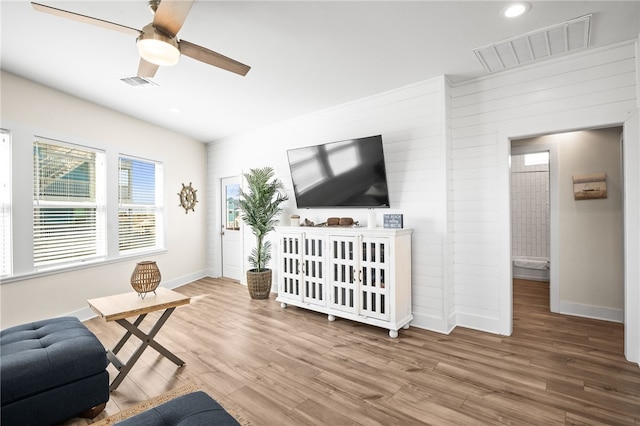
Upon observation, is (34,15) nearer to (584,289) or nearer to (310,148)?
(310,148)

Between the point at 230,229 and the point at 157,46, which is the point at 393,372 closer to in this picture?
the point at 157,46

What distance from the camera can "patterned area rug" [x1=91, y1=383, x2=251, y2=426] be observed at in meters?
1.89

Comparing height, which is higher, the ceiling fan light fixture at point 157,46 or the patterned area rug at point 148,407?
the ceiling fan light fixture at point 157,46

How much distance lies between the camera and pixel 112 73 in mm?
3160

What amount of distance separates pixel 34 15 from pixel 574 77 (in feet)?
14.9

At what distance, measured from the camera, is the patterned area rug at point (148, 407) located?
6.19 ft

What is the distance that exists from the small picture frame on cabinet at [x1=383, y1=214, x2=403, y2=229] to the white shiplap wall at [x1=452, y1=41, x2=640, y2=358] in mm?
657

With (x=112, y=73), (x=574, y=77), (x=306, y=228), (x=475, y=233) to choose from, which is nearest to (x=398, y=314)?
(x=475, y=233)

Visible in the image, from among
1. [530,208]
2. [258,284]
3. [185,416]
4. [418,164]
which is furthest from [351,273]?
[530,208]

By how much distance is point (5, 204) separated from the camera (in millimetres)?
3182

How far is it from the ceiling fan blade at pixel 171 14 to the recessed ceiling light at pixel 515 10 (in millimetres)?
2152

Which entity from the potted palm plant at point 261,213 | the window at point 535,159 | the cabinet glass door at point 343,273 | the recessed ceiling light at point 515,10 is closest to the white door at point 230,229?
the potted palm plant at point 261,213

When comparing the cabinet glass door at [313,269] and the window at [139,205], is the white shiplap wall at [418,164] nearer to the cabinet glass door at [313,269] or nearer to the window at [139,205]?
the cabinet glass door at [313,269]

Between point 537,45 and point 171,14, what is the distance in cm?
293
